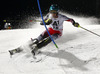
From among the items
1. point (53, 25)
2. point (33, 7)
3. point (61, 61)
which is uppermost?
point (33, 7)

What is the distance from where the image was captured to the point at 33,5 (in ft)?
20.9

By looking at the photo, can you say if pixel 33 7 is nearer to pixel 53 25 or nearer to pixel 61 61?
pixel 53 25

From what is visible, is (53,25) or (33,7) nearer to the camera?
(53,25)

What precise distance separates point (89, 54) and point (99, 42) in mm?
549

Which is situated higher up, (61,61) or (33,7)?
(33,7)

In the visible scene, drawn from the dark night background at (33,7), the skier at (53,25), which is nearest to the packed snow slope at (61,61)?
the skier at (53,25)

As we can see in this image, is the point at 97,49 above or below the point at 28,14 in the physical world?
below

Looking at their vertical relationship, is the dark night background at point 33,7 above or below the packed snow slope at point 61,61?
above

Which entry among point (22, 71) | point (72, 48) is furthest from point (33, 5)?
point (22, 71)

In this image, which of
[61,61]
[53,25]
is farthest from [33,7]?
[61,61]

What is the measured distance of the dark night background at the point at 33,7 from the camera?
624 cm

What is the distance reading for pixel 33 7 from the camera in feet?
20.7

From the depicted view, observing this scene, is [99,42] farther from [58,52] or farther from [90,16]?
[90,16]

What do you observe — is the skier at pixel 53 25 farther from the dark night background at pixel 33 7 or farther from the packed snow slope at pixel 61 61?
the dark night background at pixel 33 7
